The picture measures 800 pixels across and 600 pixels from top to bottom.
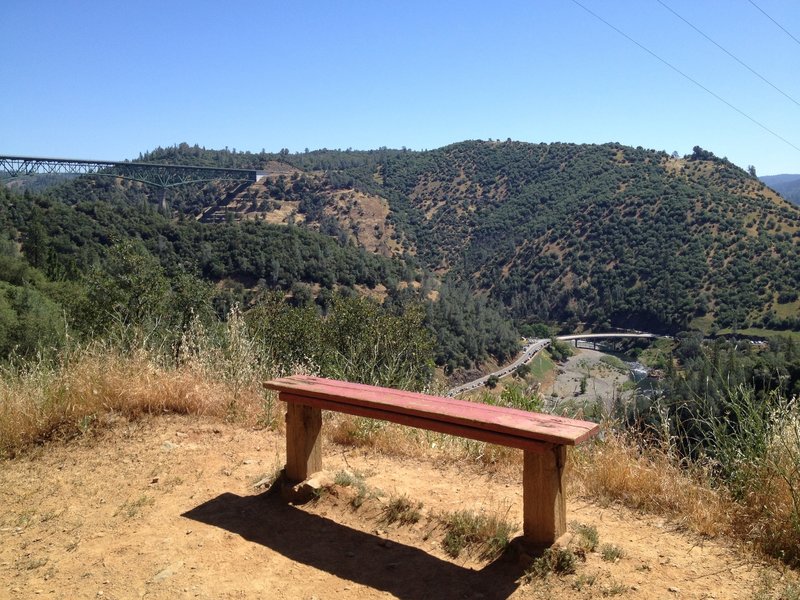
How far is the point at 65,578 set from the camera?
8.07 ft

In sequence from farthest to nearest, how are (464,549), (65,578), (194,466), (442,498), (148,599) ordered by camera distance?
(194,466) → (442,498) → (464,549) → (65,578) → (148,599)

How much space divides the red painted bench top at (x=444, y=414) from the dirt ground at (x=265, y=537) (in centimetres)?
52

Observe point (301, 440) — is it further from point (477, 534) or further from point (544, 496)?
point (544, 496)

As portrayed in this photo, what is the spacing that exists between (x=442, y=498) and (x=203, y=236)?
47.8 m

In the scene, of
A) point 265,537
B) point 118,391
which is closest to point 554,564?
point 265,537

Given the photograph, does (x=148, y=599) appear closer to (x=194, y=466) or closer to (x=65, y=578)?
(x=65, y=578)

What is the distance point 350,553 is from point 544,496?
35.2 inches

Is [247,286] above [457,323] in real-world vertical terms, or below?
above

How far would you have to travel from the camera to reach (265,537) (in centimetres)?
286

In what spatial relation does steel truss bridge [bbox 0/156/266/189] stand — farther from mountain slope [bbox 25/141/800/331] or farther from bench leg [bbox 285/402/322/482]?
bench leg [bbox 285/402/322/482]

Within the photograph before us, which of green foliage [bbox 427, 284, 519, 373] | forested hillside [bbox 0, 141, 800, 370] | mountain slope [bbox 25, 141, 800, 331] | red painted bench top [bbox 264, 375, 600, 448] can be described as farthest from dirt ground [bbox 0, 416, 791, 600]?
mountain slope [bbox 25, 141, 800, 331]

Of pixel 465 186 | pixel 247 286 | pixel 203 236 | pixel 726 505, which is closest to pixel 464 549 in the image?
pixel 726 505

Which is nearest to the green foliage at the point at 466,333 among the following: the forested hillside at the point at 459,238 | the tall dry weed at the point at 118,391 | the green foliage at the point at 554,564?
the forested hillside at the point at 459,238

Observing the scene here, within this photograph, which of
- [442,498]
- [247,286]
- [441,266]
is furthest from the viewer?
[441,266]
